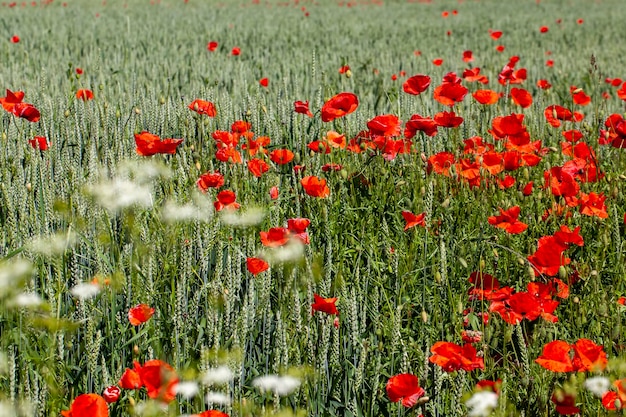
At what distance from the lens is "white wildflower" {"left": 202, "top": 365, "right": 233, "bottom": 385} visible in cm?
126

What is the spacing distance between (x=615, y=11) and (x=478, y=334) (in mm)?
13999

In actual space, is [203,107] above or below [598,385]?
above

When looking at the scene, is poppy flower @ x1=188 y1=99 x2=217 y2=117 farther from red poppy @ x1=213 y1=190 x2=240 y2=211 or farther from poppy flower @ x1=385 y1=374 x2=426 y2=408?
poppy flower @ x1=385 y1=374 x2=426 y2=408

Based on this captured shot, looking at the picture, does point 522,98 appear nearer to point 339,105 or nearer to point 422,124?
point 422,124

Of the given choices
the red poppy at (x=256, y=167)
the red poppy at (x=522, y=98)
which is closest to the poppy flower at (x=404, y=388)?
the red poppy at (x=256, y=167)

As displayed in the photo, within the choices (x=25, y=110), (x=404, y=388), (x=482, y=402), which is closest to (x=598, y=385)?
(x=482, y=402)

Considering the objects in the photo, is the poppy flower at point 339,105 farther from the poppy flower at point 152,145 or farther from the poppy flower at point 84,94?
the poppy flower at point 84,94

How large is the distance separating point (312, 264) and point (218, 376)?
1.63 feet

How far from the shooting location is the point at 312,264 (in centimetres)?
172

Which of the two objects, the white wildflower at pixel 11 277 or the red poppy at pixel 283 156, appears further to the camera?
the red poppy at pixel 283 156

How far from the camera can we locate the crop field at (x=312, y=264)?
1433mm

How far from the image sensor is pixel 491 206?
8.55 feet

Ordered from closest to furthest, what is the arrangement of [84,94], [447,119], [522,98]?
[447,119]
[522,98]
[84,94]

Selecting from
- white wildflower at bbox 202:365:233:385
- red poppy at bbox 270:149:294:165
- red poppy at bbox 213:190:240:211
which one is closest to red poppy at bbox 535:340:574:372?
white wildflower at bbox 202:365:233:385
